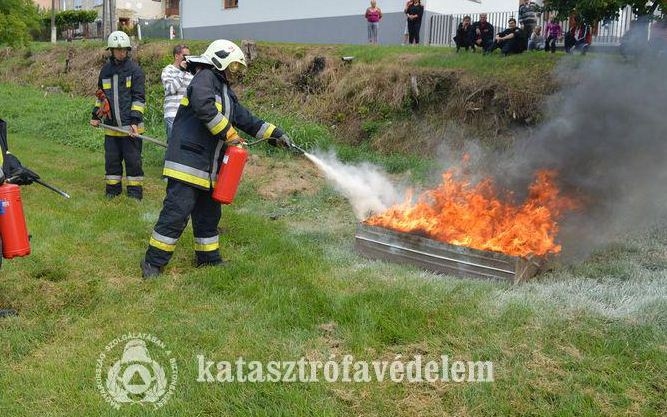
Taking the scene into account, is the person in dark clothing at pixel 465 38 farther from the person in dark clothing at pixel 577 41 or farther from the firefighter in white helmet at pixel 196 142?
the firefighter in white helmet at pixel 196 142

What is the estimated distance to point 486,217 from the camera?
5340 millimetres

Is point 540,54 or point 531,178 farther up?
point 540,54

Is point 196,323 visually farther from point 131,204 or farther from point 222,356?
point 131,204

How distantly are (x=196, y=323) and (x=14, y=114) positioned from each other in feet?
49.0

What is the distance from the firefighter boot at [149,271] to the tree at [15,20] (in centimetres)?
1112

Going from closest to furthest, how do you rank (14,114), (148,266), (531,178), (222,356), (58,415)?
1. (58,415)
2. (222,356)
3. (148,266)
4. (531,178)
5. (14,114)

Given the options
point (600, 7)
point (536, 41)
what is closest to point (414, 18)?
point (536, 41)

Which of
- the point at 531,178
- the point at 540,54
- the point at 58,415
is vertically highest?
the point at 540,54

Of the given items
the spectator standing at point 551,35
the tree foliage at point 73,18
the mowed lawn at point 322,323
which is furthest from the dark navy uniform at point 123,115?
the tree foliage at point 73,18

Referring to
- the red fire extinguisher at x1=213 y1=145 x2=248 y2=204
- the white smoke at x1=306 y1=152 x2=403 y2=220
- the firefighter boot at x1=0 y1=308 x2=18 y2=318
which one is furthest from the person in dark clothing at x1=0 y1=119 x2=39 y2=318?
the white smoke at x1=306 y1=152 x2=403 y2=220

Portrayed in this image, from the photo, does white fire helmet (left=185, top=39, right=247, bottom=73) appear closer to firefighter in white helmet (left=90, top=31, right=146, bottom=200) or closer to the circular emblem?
the circular emblem

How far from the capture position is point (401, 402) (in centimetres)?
312

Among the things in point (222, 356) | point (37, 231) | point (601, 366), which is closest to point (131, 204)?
point (37, 231)

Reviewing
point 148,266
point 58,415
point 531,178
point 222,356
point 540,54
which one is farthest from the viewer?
point 540,54
